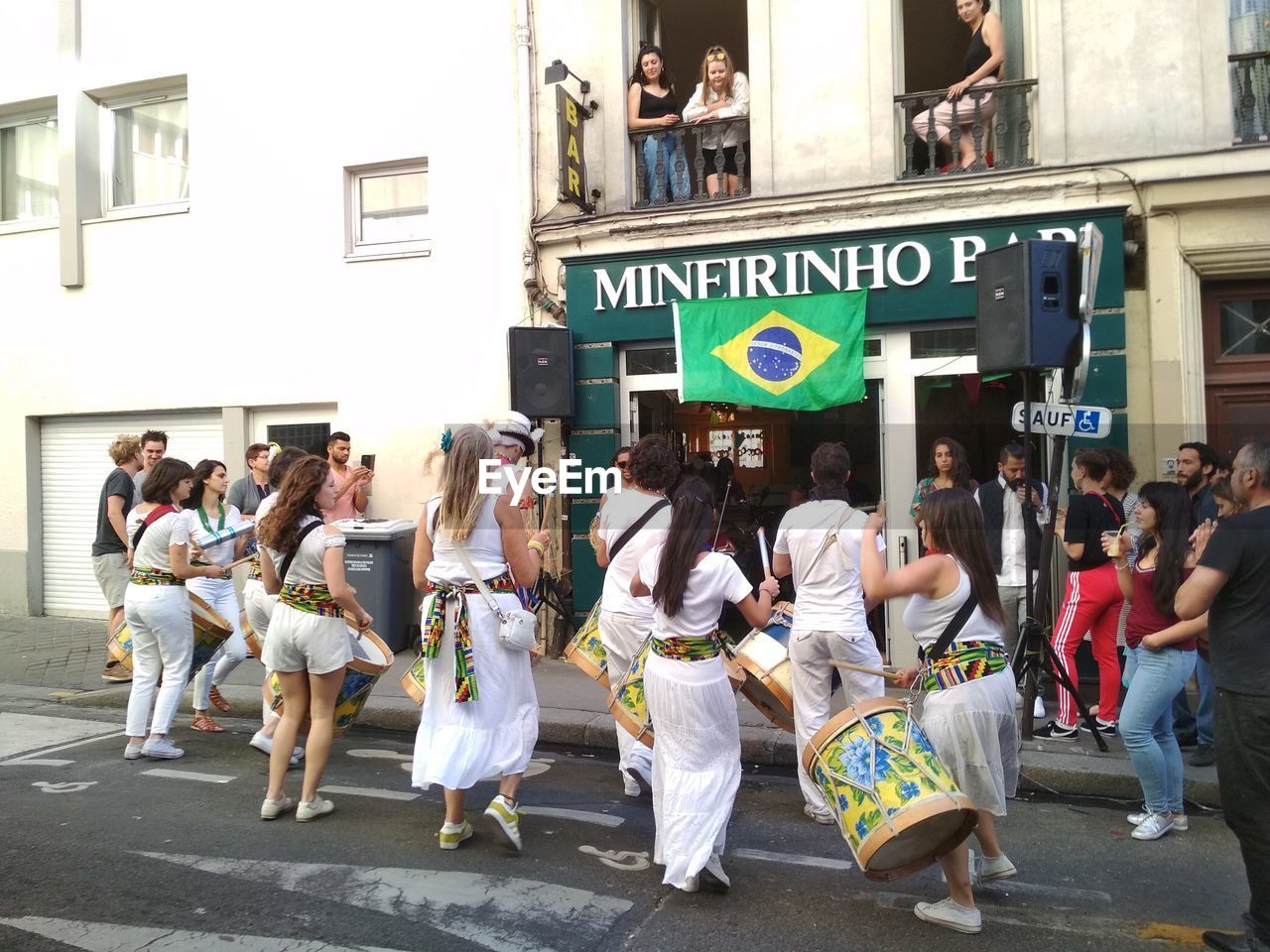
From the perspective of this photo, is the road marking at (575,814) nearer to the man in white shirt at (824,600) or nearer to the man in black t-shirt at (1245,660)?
the man in white shirt at (824,600)

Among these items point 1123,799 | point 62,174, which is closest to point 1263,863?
point 1123,799

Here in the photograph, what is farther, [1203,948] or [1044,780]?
[1044,780]

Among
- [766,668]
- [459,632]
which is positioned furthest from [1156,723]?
[459,632]

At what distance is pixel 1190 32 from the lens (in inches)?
302

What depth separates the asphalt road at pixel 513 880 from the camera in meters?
3.73

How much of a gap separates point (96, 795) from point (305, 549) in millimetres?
1934

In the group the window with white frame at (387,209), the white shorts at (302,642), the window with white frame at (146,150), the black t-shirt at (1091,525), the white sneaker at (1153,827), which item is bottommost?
the white sneaker at (1153,827)

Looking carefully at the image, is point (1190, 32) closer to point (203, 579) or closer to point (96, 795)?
point (203, 579)

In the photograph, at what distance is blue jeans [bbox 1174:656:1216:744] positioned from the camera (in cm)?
593

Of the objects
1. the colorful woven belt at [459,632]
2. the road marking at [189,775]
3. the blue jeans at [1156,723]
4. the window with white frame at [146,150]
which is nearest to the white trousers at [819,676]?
the blue jeans at [1156,723]

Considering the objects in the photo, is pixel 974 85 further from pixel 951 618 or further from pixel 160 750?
pixel 160 750

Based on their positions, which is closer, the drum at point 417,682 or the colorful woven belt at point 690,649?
the colorful woven belt at point 690,649

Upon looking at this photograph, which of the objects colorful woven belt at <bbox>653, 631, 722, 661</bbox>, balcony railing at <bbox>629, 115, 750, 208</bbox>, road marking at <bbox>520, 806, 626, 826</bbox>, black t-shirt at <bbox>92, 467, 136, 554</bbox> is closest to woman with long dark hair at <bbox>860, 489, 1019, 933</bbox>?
colorful woven belt at <bbox>653, 631, 722, 661</bbox>

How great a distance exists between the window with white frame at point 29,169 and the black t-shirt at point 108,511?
5.17 m
